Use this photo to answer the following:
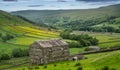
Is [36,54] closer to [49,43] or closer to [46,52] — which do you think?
[46,52]

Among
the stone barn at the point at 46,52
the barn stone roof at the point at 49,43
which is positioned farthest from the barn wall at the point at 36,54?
the barn stone roof at the point at 49,43

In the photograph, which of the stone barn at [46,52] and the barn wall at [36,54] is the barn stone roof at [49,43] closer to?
the stone barn at [46,52]

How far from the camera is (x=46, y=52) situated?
102 meters

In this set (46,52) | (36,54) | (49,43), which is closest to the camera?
(46,52)

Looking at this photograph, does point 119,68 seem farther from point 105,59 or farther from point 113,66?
point 105,59

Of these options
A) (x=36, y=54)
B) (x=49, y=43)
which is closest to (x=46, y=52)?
(x=49, y=43)

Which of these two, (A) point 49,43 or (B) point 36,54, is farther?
(A) point 49,43

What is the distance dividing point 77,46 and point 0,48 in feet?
156

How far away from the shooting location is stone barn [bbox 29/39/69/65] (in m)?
102

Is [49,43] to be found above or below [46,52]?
above

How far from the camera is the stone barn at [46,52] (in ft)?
335

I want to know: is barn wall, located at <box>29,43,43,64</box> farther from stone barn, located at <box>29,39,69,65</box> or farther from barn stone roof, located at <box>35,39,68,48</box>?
barn stone roof, located at <box>35,39,68,48</box>

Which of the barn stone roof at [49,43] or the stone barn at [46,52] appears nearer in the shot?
the stone barn at [46,52]

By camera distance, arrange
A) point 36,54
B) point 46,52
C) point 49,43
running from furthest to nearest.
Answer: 1. point 49,43
2. point 36,54
3. point 46,52
